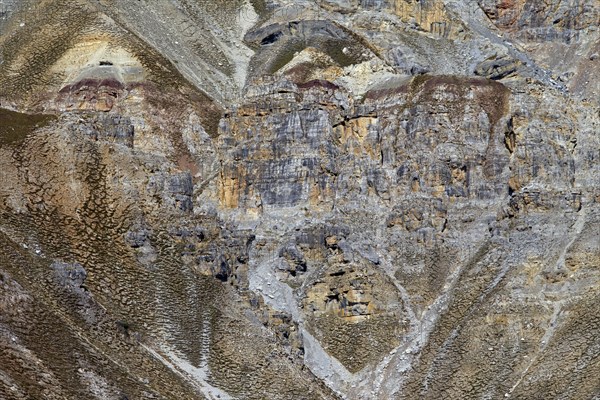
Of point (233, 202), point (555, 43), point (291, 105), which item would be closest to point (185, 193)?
point (233, 202)

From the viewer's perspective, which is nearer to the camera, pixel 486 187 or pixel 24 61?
pixel 486 187

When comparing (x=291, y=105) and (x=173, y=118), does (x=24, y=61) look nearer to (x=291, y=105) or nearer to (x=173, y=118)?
(x=173, y=118)

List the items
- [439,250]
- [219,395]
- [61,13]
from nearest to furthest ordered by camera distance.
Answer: [219,395] < [439,250] < [61,13]

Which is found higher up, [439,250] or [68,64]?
[68,64]

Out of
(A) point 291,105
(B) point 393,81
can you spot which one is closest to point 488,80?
(B) point 393,81

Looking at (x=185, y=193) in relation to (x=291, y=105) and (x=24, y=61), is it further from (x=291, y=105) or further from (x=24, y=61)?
(x=24, y=61)

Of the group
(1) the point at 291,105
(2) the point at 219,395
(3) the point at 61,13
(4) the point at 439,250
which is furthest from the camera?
(3) the point at 61,13
